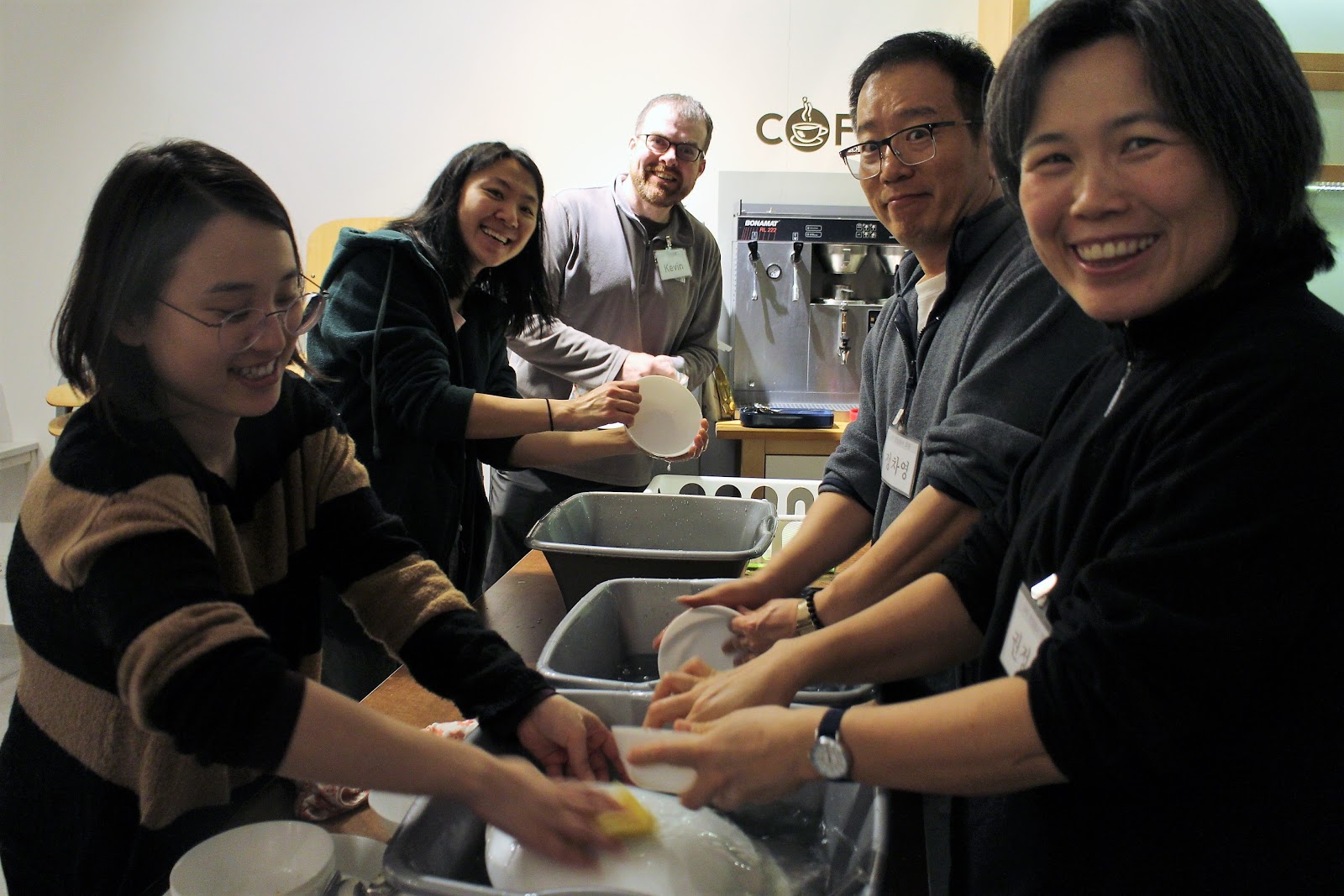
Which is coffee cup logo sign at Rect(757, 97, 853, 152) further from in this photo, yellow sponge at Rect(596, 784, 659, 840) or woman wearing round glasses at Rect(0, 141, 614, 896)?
yellow sponge at Rect(596, 784, 659, 840)

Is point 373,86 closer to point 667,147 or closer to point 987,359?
point 667,147

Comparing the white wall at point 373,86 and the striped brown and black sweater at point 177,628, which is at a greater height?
the white wall at point 373,86

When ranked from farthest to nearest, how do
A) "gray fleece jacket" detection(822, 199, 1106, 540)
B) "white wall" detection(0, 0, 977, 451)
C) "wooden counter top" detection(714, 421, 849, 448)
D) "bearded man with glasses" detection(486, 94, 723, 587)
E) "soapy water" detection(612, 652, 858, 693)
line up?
"white wall" detection(0, 0, 977, 451) < "wooden counter top" detection(714, 421, 849, 448) < "bearded man with glasses" detection(486, 94, 723, 587) < "soapy water" detection(612, 652, 858, 693) < "gray fleece jacket" detection(822, 199, 1106, 540)

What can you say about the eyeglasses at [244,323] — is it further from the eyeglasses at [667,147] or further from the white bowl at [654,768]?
the eyeglasses at [667,147]

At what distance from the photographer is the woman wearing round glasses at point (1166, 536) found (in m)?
0.62

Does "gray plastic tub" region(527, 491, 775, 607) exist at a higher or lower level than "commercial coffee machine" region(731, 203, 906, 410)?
lower

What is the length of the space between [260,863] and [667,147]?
227 cm

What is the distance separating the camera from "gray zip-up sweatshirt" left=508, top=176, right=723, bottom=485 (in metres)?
2.78

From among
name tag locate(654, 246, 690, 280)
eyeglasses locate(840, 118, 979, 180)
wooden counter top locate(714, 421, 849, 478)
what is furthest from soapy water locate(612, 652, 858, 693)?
wooden counter top locate(714, 421, 849, 478)

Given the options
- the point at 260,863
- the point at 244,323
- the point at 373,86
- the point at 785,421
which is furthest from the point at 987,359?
the point at 373,86

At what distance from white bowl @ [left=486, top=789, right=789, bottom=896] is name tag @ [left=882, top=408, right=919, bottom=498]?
591 mm

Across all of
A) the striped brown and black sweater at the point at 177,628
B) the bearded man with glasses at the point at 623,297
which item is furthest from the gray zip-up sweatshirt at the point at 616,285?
the striped brown and black sweater at the point at 177,628

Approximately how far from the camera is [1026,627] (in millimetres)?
788

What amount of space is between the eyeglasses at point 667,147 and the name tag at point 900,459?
4.92 ft
